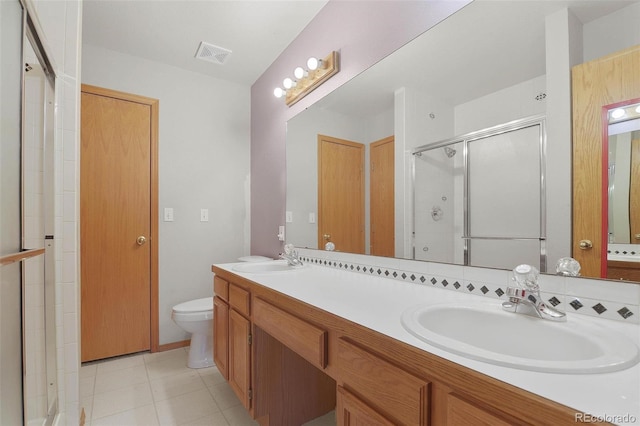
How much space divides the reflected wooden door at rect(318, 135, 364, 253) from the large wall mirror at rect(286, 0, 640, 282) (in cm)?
2

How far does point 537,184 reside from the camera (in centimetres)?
94

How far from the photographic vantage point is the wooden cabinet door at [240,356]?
147 cm

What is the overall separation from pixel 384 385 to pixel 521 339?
0.40m

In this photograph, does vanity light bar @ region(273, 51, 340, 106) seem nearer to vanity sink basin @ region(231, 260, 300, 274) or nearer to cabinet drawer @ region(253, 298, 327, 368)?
vanity sink basin @ region(231, 260, 300, 274)

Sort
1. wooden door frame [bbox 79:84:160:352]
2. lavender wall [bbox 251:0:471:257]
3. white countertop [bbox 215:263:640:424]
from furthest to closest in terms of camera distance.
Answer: wooden door frame [bbox 79:84:160:352] < lavender wall [bbox 251:0:471:257] < white countertop [bbox 215:263:640:424]

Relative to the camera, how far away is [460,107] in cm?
116

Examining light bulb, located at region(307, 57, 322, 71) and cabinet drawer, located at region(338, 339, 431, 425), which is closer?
cabinet drawer, located at region(338, 339, 431, 425)

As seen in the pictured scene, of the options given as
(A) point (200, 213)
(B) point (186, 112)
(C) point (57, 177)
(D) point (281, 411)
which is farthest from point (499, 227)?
(B) point (186, 112)

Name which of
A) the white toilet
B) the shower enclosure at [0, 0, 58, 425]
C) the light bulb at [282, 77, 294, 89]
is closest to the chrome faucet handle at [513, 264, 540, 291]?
the shower enclosure at [0, 0, 58, 425]

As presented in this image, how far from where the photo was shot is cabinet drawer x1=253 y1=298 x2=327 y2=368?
0.93 metres

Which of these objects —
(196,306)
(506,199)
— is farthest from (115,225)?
(506,199)

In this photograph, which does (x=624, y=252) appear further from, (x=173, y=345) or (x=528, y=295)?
(x=173, y=345)

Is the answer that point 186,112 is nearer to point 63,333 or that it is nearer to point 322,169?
point 322,169

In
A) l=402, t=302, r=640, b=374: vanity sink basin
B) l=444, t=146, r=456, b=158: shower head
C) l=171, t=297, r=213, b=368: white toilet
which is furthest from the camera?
l=171, t=297, r=213, b=368: white toilet
